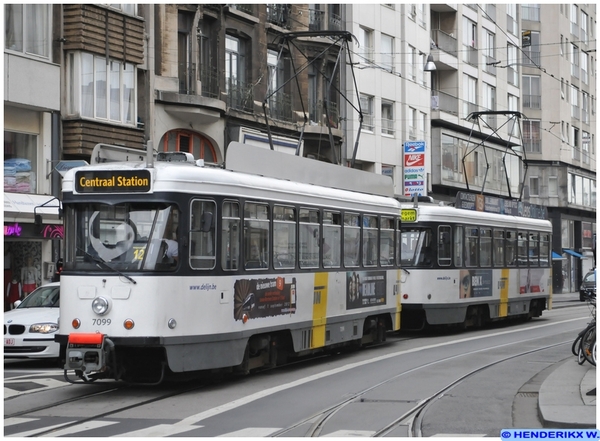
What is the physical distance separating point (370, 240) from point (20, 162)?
34.2 feet

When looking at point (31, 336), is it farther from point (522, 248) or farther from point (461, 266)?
point (522, 248)

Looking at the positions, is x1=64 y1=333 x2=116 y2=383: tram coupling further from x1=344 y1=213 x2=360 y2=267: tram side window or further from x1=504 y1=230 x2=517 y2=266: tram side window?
x1=504 y1=230 x2=517 y2=266: tram side window

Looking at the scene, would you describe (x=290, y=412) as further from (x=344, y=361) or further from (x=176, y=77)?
(x=176, y=77)

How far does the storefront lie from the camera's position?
1006 inches

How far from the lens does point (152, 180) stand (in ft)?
43.7

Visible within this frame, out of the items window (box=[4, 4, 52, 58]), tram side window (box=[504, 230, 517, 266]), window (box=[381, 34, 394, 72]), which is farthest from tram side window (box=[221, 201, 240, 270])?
window (box=[381, 34, 394, 72])

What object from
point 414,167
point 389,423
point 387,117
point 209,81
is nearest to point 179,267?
point 389,423

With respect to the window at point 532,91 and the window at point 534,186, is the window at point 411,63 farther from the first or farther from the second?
the window at point 534,186

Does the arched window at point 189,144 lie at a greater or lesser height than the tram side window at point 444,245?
greater

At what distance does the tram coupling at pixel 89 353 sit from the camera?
12.8m

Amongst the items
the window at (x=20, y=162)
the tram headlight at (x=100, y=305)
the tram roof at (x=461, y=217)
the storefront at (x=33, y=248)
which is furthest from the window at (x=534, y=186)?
the tram headlight at (x=100, y=305)

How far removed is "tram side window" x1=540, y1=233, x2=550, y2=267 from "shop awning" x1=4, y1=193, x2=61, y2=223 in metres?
13.8

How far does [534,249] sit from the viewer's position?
30.0 m

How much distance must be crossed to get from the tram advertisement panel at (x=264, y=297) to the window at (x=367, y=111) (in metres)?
27.7
